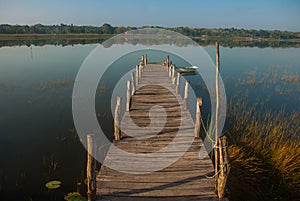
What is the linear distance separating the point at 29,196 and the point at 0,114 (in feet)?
22.9

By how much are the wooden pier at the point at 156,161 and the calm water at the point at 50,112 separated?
213cm

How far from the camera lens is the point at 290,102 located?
49.1ft

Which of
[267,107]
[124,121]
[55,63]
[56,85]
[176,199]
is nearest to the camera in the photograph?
[176,199]

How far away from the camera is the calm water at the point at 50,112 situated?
7.47m

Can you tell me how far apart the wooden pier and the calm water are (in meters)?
2.13

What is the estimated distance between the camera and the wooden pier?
15.5 feet

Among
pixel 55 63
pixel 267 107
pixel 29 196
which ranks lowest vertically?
pixel 29 196

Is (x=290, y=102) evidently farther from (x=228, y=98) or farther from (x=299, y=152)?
(x=299, y=152)

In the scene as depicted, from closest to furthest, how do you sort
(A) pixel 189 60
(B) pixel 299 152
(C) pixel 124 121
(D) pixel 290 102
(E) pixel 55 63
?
(B) pixel 299 152 < (C) pixel 124 121 < (D) pixel 290 102 < (E) pixel 55 63 < (A) pixel 189 60

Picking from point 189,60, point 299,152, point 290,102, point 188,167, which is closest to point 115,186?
point 188,167

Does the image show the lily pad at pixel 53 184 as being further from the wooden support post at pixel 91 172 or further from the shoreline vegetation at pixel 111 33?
the shoreline vegetation at pixel 111 33

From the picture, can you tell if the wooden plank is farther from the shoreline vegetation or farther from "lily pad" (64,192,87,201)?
the shoreline vegetation

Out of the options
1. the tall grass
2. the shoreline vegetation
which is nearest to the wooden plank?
the tall grass

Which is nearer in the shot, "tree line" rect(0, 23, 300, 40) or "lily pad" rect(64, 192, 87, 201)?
"lily pad" rect(64, 192, 87, 201)
